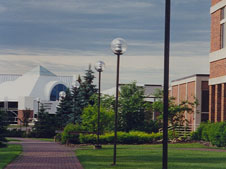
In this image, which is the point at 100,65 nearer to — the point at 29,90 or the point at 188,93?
the point at 188,93

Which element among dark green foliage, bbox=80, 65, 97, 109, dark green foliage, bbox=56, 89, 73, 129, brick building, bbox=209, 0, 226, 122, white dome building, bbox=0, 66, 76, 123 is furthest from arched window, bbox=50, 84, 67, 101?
brick building, bbox=209, 0, 226, 122

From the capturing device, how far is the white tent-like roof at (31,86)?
110 meters

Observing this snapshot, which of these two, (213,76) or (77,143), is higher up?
(213,76)

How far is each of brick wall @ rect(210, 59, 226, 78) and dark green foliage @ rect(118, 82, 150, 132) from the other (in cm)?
861

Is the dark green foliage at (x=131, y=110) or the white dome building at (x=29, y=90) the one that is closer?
the dark green foliage at (x=131, y=110)

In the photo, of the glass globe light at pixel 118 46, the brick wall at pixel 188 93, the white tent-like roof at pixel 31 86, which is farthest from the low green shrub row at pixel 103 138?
the white tent-like roof at pixel 31 86

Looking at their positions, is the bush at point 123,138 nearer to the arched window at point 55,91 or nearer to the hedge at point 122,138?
the hedge at point 122,138

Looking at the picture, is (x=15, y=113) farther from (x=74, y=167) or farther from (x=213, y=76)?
(x=74, y=167)

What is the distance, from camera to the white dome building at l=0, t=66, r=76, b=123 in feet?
339

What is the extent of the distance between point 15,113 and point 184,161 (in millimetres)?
88956

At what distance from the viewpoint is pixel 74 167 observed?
17.5 m

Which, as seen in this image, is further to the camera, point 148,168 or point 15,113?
point 15,113

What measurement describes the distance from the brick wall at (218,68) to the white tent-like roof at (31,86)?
75.5 metres

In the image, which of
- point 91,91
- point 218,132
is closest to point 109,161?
point 218,132
